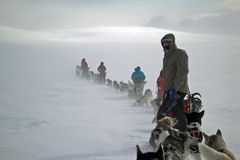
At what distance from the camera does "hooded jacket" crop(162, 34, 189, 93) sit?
198 inches

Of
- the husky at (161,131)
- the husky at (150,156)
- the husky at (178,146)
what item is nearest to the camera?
the husky at (150,156)

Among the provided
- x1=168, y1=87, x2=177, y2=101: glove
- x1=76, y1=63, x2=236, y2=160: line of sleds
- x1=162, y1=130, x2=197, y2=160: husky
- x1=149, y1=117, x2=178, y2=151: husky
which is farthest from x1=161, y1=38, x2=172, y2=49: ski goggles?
x1=162, y1=130, x2=197, y2=160: husky

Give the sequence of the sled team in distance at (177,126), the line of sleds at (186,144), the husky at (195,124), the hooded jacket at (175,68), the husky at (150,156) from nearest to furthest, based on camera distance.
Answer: the husky at (150,156)
the line of sleds at (186,144)
the sled team in distance at (177,126)
the husky at (195,124)
the hooded jacket at (175,68)

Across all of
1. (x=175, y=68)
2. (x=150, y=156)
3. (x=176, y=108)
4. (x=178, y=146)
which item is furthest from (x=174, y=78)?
(x=150, y=156)

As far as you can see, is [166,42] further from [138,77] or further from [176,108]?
[138,77]

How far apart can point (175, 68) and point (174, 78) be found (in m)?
0.15

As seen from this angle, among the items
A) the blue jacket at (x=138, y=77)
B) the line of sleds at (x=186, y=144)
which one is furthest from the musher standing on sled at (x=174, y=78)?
the blue jacket at (x=138, y=77)

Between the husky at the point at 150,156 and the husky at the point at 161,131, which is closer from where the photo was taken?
the husky at the point at 150,156

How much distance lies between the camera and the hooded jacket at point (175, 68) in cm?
502

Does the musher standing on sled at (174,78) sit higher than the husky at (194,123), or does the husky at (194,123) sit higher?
the musher standing on sled at (174,78)

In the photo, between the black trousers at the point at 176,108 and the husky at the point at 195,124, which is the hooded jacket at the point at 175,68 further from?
the husky at the point at 195,124

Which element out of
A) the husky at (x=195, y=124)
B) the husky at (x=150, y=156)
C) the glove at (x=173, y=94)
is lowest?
the husky at (x=150, y=156)

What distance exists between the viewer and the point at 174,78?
5176 mm

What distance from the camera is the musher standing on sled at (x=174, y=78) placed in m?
5.02
